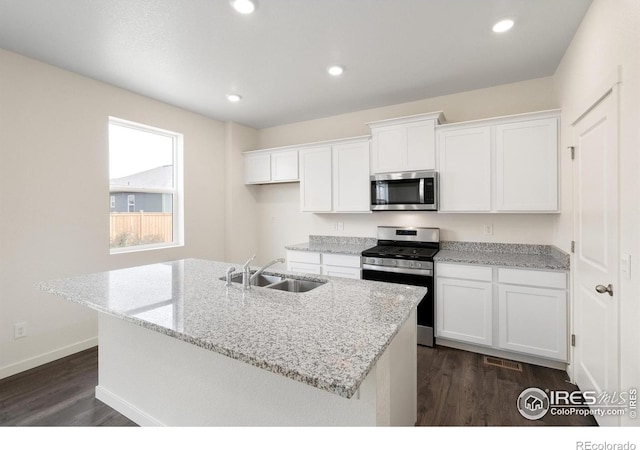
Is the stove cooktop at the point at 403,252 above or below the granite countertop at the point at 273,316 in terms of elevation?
above

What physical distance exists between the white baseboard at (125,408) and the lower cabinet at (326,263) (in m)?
1.80

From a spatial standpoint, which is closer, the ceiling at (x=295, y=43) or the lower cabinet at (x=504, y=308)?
the ceiling at (x=295, y=43)

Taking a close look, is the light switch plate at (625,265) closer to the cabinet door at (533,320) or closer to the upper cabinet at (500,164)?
the cabinet door at (533,320)

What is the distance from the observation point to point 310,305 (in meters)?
1.50

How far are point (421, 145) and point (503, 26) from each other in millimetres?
1227

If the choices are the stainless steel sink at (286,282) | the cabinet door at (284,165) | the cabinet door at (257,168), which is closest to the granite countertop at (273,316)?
the stainless steel sink at (286,282)

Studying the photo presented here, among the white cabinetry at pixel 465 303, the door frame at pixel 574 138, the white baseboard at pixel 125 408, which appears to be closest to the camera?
the door frame at pixel 574 138

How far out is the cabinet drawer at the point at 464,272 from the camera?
110 inches

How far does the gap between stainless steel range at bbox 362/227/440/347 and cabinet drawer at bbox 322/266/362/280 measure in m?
0.09

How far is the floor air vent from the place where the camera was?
104 inches

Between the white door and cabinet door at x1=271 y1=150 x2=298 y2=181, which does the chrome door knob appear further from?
cabinet door at x1=271 y1=150 x2=298 y2=181

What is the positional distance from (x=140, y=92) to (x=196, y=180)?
1.19m

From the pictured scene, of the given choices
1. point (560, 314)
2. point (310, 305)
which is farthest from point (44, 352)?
point (560, 314)

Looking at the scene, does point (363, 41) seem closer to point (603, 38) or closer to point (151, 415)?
point (603, 38)
